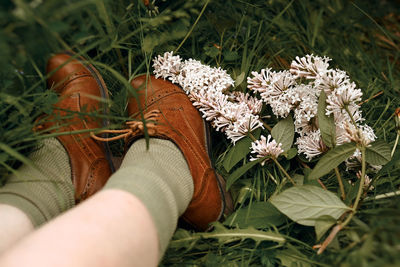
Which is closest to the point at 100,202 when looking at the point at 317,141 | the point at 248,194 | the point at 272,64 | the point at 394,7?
the point at 248,194

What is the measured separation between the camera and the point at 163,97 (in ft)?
4.06

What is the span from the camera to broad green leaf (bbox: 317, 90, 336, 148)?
0.99 meters

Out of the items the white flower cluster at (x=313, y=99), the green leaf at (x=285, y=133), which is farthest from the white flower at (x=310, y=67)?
the green leaf at (x=285, y=133)

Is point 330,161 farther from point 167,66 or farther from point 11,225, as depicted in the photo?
point 11,225

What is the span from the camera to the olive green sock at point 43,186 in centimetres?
88

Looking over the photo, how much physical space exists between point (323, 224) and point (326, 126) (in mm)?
279

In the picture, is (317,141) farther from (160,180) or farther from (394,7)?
(394,7)

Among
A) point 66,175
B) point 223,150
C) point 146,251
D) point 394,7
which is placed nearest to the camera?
point 146,251

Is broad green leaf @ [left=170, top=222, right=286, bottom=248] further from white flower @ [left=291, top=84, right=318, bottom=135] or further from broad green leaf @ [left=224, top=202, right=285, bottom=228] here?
white flower @ [left=291, top=84, right=318, bottom=135]

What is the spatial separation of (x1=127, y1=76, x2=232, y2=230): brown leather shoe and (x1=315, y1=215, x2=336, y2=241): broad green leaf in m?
0.31

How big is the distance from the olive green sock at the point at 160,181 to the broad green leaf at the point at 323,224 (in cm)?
34

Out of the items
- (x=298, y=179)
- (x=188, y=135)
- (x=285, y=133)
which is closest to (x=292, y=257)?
(x=298, y=179)

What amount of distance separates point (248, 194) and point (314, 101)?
353 mm

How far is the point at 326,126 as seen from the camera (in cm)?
100
